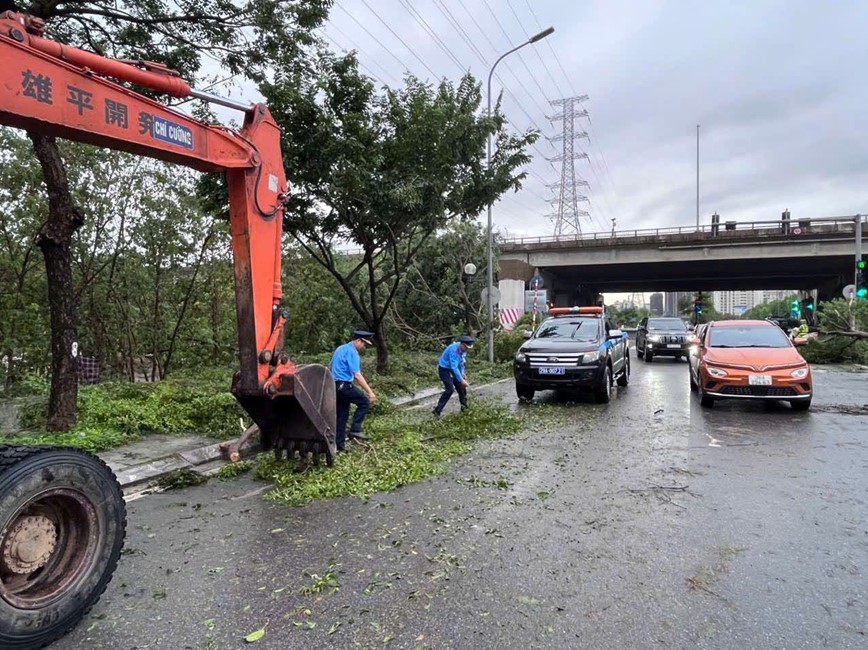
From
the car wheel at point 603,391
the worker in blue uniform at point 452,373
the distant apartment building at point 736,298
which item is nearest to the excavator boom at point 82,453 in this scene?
the worker in blue uniform at point 452,373

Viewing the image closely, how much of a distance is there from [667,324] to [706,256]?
14.6 meters

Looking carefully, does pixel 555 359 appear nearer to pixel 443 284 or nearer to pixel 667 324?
pixel 443 284

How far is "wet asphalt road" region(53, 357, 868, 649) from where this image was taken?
310cm

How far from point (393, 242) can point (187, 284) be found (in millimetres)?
6164

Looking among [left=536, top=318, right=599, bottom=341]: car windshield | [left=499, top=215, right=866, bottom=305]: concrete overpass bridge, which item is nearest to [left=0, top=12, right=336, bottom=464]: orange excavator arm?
[left=536, top=318, right=599, bottom=341]: car windshield

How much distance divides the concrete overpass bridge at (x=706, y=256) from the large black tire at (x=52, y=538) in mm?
34457

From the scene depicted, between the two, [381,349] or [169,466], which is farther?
[381,349]

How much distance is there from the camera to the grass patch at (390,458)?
18.3 ft

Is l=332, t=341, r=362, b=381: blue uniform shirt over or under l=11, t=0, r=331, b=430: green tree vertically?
under

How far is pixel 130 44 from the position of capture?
9094 millimetres

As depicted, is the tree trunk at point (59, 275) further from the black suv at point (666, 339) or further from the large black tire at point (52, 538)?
the black suv at point (666, 339)

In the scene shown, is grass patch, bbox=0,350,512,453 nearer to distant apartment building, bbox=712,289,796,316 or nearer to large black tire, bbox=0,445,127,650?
large black tire, bbox=0,445,127,650

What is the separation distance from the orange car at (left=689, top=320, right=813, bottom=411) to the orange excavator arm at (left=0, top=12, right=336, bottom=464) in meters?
7.41

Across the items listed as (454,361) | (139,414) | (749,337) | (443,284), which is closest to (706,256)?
(443,284)
